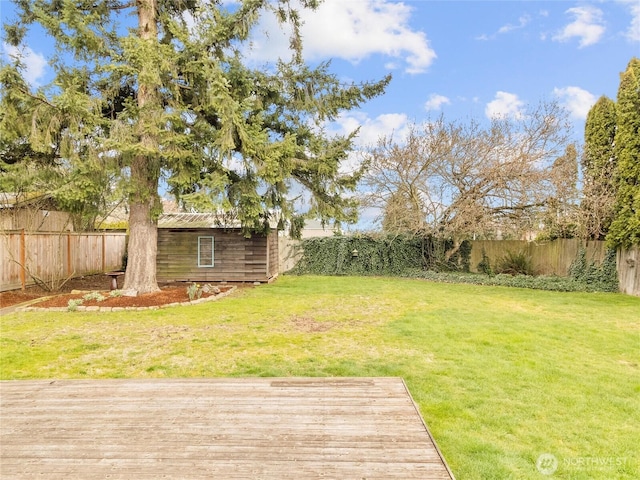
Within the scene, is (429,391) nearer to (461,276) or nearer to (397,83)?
(397,83)

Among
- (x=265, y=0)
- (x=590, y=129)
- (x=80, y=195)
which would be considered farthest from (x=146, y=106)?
(x=590, y=129)

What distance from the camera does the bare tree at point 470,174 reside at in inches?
497

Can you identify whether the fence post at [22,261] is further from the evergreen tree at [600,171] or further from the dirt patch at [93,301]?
the evergreen tree at [600,171]

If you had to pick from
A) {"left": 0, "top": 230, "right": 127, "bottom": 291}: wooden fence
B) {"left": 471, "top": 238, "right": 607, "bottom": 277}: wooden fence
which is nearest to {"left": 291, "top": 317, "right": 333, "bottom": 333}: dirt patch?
{"left": 0, "top": 230, "right": 127, "bottom": 291}: wooden fence

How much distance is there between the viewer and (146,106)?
8.20 meters

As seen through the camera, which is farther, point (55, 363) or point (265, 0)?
point (265, 0)

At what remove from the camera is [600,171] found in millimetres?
11508

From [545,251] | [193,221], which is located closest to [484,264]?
[545,251]

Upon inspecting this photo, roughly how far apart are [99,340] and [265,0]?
332 inches

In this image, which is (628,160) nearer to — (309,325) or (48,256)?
(309,325)

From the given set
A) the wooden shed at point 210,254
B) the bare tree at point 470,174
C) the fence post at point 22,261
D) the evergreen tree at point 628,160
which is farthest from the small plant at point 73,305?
the evergreen tree at point 628,160

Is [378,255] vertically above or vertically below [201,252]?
below

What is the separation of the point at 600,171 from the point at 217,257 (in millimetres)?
12722

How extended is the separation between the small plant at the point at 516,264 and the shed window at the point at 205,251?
11182 millimetres
